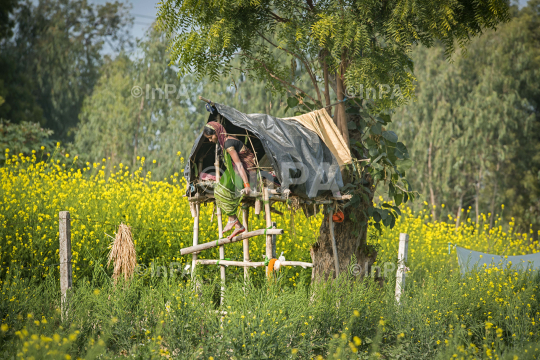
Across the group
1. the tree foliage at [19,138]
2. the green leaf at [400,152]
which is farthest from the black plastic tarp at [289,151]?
the tree foliage at [19,138]

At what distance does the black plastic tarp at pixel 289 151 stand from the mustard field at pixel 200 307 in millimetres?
1072

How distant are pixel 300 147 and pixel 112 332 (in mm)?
2691

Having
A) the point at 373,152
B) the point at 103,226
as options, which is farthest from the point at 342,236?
the point at 103,226

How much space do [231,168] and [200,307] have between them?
153 cm

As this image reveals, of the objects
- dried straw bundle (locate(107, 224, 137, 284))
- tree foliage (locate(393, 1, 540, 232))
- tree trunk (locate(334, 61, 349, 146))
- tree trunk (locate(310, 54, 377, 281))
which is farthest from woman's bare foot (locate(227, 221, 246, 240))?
tree foliage (locate(393, 1, 540, 232))

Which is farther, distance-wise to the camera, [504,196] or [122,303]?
[504,196]

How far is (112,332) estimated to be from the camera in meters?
4.36

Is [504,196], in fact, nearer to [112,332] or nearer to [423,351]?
[423,351]

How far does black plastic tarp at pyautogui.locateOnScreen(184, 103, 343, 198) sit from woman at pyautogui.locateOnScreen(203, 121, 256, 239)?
19 cm

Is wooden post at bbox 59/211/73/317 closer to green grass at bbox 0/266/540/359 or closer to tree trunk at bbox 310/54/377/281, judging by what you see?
green grass at bbox 0/266/540/359

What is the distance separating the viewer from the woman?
5012mm

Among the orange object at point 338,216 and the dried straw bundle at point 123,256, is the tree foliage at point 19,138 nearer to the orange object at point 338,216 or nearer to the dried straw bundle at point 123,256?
the dried straw bundle at point 123,256

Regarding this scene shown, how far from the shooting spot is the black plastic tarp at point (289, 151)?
16.0 feet

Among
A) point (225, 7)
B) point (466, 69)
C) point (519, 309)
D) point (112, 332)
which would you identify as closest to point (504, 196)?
point (466, 69)
